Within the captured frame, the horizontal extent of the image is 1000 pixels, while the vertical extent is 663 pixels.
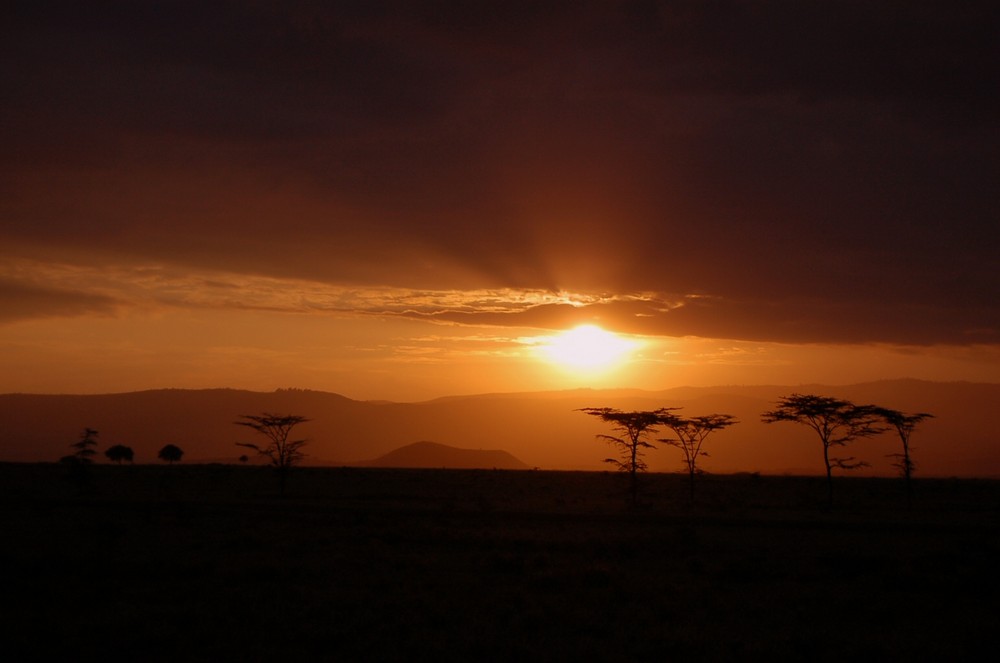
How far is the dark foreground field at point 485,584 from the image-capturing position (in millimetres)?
14953

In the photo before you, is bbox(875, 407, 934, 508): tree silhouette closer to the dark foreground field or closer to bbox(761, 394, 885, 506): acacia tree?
bbox(761, 394, 885, 506): acacia tree

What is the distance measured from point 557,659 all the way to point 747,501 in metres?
42.7

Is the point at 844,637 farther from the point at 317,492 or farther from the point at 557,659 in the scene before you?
the point at 317,492

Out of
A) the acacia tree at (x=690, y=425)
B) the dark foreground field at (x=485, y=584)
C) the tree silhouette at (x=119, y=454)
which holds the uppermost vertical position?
the acacia tree at (x=690, y=425)

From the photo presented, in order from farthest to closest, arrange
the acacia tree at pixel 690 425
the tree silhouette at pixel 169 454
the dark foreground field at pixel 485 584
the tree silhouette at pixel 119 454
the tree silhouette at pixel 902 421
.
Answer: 1. the tree silhouette at pixel 169 454
2. the tree silhouette at pixel 119 454
3. the acacia tree at pixel 690 425
4. the tree silhouette at pixel 902 421
5. the dark foreground field at pixel 485 584

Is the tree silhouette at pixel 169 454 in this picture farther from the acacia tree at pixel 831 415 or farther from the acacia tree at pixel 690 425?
the acacia tree at pixel 831 415

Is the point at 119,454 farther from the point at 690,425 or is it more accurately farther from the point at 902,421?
the point at 902,421

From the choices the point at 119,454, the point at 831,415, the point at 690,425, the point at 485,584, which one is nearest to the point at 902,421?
the point at 831,415

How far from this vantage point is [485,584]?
20.8 metres

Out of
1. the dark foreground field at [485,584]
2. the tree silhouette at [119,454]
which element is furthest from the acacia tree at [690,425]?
the tree silhouette at [119,454]

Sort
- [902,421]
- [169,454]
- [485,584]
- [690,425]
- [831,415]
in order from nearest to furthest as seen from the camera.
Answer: [485,584]
[831,415]
[902,421]
[690,425]
[169,454]

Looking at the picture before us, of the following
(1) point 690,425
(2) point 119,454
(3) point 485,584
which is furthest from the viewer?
(2) point 119,454

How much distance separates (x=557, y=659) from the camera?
1409 cm

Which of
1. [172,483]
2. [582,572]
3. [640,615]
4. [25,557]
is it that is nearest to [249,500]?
[172,483]
